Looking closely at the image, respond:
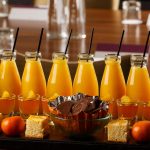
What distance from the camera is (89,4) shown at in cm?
444

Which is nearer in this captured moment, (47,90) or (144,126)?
(144,126)

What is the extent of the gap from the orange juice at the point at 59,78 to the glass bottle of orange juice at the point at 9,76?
98 millimetres

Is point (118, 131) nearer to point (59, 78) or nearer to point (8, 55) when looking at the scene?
point (59, 78)

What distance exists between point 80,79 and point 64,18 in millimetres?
1135

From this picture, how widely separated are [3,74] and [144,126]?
0.50 m

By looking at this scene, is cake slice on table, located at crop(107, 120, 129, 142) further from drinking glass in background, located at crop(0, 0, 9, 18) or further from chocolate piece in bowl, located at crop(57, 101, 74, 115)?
drinking glass in background, located at crop(0, 0, 9, 18)

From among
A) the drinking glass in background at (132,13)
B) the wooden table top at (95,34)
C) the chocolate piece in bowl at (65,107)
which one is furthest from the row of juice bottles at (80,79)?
the drinking glass in background at (132,13)

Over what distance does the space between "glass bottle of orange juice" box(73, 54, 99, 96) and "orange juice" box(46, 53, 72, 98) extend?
30mm

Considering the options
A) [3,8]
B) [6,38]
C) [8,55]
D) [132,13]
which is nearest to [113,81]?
[8,55]

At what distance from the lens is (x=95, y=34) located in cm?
303

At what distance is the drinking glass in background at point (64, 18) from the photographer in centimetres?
286

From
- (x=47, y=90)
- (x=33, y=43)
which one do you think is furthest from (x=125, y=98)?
(x=33, y=43)

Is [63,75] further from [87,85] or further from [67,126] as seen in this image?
[67,126]

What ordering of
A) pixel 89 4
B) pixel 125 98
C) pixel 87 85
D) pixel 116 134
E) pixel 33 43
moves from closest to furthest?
pixel 116 134
pixel 125 98
pixel 87 85
pixel 33 43
pixel 89 4
